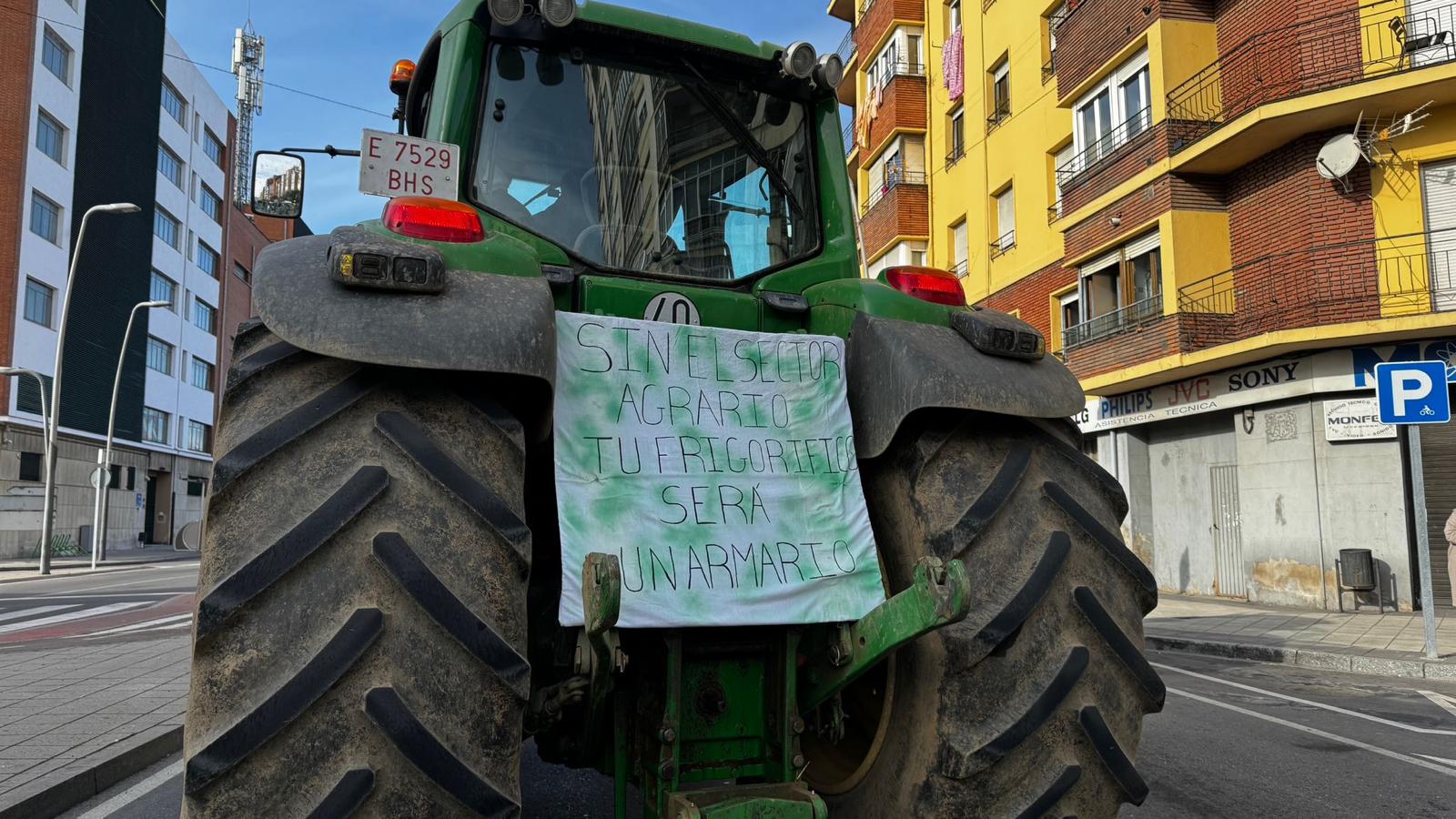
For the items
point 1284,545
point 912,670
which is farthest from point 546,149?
point 1284,545

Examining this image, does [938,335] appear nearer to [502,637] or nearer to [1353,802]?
[502,637]

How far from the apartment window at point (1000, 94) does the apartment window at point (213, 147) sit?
39.6 m

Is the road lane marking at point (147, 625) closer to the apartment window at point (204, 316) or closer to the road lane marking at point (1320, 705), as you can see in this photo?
the road lane marking at point (1320, 705)

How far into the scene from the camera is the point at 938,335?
101 inches

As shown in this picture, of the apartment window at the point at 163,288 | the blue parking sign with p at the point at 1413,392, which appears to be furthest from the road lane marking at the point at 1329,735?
the apartment window at the point at 163,288

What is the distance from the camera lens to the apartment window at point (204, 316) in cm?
4672

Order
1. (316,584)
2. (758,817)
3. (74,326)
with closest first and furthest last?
(316,584) < (758,817) < (74,326)

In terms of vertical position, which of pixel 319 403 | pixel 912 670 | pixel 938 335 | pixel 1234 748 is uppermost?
pixel 938 335

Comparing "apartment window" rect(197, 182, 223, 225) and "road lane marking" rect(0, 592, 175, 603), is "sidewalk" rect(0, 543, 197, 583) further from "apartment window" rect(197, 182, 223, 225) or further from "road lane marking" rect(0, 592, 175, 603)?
"apartment window" rect(197, 182, 223, 225)

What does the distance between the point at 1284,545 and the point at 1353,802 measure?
1311 cm

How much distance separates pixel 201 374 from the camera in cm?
4803

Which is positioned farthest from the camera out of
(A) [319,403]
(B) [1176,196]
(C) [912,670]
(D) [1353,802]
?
(B) [1176,196]

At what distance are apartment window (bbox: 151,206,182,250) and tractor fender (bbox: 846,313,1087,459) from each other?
46.5m

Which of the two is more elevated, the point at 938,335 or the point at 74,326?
the point at 74,326
